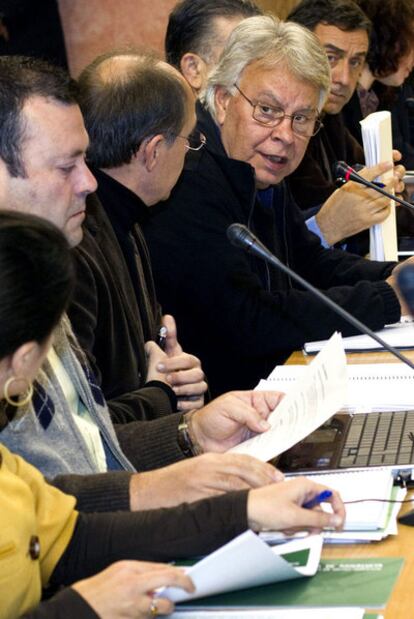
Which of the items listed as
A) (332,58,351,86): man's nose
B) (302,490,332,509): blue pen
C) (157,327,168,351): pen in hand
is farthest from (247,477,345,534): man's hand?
(332,58,351,86): man's nose

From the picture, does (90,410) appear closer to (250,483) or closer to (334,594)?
(250,483)

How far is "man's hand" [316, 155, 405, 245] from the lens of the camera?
10.8ft

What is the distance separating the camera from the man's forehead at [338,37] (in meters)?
3.94

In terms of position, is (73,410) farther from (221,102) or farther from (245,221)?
(221,102)

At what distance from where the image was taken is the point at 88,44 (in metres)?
4.34

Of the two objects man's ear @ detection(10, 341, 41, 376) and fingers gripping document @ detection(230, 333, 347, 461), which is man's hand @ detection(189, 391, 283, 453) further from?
man's ear @ detection(10, 341, 41, 376)

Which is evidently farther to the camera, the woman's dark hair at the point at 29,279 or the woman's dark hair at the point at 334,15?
the woman's dark hair at the point at 334,15

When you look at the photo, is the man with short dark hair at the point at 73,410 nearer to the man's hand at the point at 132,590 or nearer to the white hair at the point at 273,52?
the man's hand at the point at 132,590

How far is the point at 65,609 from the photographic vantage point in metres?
1.27

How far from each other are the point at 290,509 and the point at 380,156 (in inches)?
77.8

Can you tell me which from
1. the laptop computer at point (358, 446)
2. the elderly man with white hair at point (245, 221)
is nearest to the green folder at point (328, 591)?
the laptop computer at point (358, 446)

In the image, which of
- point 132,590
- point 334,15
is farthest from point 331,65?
point 132,590

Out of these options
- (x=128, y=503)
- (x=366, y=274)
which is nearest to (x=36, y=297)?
(x=128, y=503)

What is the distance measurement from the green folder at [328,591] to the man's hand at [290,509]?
59mm
